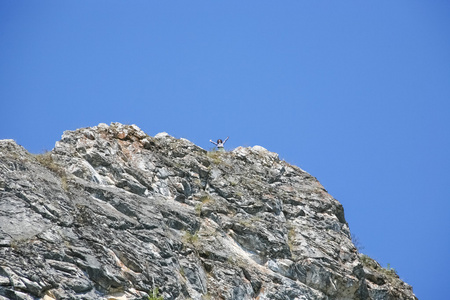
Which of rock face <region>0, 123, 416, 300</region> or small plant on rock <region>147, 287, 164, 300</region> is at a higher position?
rock face <region>0, 123, 416, 300</region>

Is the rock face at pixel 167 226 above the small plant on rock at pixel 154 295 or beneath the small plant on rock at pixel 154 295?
above

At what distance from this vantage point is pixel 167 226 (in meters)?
26.5

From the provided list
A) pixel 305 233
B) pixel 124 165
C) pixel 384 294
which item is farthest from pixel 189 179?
pixel 384 294

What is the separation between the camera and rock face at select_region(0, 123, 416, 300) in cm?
2109

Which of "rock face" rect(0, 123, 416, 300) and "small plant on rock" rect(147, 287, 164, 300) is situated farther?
"small plant on rock" rect(147, 287, 164, 300)

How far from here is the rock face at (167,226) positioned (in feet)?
69.2

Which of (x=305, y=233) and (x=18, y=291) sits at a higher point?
(x=305, y=233)

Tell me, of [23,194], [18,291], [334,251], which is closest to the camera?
[18,291]

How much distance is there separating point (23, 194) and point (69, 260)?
11.1 feet

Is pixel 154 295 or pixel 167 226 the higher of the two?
pixel 167 226

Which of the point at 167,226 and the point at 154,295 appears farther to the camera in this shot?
the point at 167,226

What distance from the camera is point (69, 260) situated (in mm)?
20938

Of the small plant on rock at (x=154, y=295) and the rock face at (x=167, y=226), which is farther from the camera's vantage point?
the small plant on rock at (x=154, y=295)

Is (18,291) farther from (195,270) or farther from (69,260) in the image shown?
(195,270)
